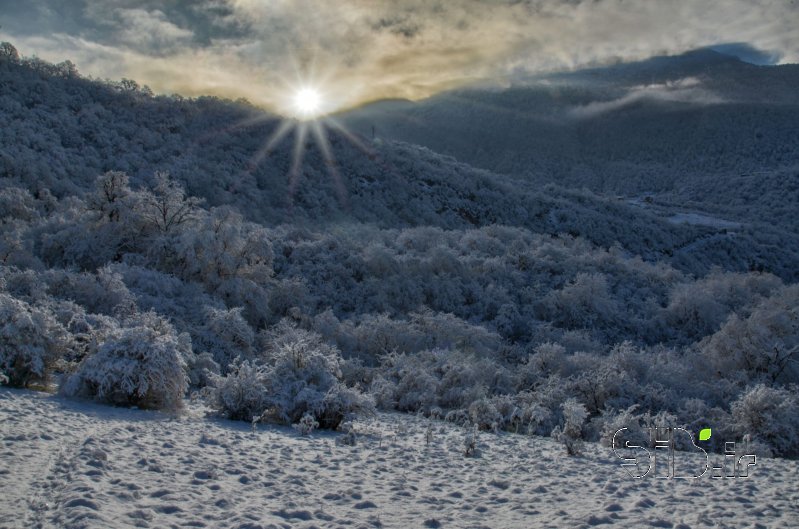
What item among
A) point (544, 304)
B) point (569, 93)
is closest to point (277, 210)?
point (544, 304)

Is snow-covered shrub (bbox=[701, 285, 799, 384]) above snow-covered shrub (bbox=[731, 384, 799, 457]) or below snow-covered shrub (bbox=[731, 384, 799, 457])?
A: above

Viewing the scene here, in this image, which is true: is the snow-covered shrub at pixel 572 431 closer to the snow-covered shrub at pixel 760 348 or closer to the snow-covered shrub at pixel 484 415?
the snow-covered shrub at pixel 484 415

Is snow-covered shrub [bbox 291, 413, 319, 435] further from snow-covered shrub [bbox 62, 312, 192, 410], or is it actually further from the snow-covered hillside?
snow-covered shrub [bbox 62, 312, 192, 410]

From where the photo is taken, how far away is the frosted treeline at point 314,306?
958cm

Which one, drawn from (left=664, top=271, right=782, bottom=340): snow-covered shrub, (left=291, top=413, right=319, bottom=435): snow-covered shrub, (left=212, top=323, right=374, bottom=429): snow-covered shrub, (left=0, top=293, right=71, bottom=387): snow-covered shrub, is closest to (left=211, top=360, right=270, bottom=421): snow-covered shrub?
(left=212, top=323, right=374, bottom=429): snow-covered shrub

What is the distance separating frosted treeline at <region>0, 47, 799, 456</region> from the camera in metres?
9.58

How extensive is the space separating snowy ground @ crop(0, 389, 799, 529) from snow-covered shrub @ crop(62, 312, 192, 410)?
0.34m

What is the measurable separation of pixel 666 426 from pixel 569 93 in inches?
5050

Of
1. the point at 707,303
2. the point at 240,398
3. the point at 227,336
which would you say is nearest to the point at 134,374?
the point at 240,398

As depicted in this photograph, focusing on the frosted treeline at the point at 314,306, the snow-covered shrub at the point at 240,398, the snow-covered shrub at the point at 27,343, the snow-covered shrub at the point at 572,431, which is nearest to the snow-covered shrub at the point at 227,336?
the frosted treeline at the point at 314,306

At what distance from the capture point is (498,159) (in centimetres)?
9700

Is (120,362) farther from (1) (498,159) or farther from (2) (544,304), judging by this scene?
(1) (498,159)

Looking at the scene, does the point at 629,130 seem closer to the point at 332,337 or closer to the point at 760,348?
the point at 760,348

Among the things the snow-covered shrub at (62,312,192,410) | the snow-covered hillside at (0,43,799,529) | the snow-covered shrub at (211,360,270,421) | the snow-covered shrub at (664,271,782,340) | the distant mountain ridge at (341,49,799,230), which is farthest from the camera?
the distant mountain ridge at (341,49,799,230)
